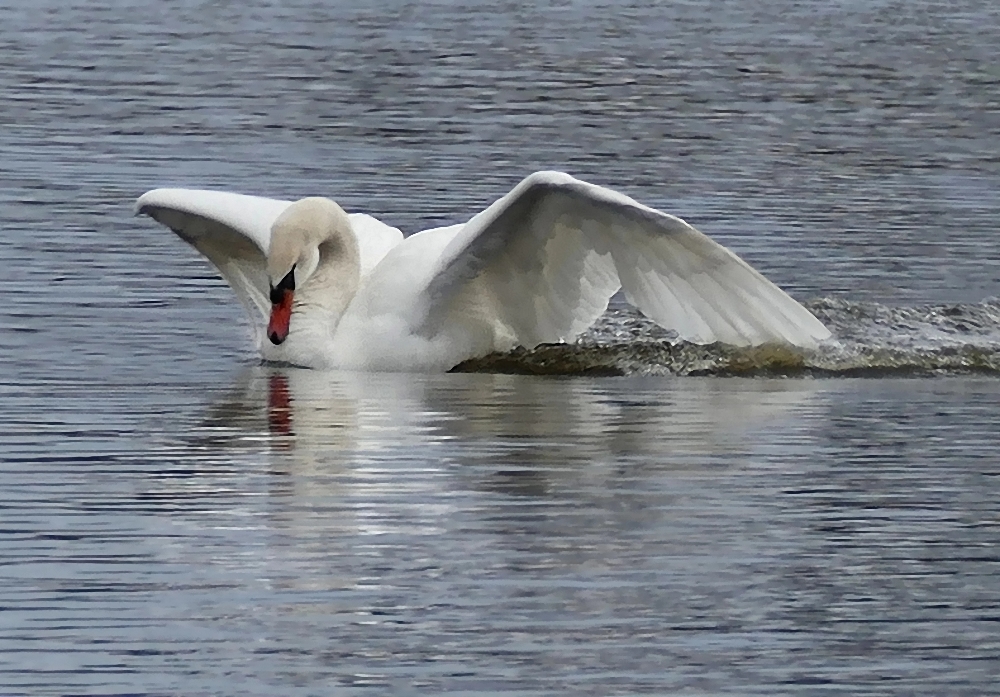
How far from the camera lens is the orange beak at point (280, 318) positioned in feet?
39.8

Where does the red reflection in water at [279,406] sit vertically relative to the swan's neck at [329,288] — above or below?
below

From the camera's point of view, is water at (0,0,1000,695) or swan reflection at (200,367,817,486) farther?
swan reflection at (200,367,817,486)

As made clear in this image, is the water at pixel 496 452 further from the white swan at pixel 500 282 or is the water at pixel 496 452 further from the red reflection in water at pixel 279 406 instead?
the white swan at pixel 500 282

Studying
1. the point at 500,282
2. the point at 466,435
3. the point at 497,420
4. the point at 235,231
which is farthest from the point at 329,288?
the point at 466,435

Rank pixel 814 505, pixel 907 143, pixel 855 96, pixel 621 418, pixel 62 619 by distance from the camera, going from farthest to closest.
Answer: pixel 855 96, pixel 907 143, pixel 621 418, pixel 814 505, pixel 62 619

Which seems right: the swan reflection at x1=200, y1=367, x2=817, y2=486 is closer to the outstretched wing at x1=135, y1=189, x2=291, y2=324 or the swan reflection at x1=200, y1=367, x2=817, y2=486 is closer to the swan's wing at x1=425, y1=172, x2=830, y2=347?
the swan's wing at x1=425, y1=172, x2=830, y2=347

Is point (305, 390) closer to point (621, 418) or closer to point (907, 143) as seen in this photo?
point (621, 418)

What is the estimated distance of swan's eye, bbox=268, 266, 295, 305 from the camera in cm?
1219

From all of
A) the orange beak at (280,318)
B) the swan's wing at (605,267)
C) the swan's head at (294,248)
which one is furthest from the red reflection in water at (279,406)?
the swan's wing at (605,267)

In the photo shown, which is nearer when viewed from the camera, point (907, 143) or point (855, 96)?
point (907, 143)

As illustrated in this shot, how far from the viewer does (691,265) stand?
464 inches

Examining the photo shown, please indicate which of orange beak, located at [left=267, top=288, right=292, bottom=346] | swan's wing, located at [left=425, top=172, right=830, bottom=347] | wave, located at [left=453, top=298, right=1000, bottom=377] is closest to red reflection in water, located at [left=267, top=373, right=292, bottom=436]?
orange beak, located at [left=267, top=288, right=292, bottom=346]

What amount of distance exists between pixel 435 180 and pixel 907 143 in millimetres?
4556

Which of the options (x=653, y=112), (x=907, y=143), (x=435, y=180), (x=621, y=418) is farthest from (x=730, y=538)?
(x=653, y=112)
